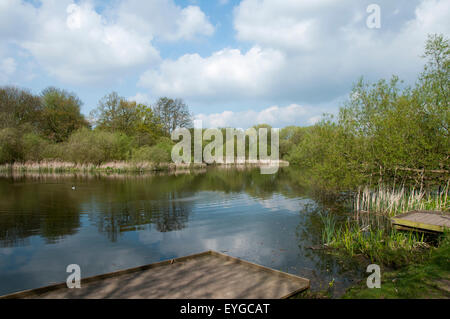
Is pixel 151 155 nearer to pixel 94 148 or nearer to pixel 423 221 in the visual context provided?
pixel 94 148

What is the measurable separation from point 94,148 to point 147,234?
3351 cm

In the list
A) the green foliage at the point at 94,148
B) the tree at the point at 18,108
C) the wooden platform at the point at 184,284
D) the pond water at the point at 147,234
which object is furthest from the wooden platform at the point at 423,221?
the tree at the point at 18,108

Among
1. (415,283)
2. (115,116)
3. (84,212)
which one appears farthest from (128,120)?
(415,283)

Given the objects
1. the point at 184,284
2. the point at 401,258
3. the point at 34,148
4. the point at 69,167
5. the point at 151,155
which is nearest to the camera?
the point at 184,284

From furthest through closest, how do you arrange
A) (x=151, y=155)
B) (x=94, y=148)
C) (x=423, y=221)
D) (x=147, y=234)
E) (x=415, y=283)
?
1. (x=151, y=155)
2. (x=94, y=148)
3. (x=147, y=234)
4. (x=423, y=221)
5. (x=415, y=283)

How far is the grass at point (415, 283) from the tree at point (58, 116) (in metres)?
52.9

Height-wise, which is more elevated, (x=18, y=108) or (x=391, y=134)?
(x=18, y=108)

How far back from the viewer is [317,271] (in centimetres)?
714

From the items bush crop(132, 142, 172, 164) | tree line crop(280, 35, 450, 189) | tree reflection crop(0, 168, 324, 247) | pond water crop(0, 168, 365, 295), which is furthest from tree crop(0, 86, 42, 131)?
tree line crop(280, 35, 450, 189)

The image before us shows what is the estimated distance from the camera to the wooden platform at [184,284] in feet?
16.7

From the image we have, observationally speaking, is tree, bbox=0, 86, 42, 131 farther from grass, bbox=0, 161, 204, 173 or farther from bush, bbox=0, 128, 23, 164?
grass, bbox=0, 161, 204, 173

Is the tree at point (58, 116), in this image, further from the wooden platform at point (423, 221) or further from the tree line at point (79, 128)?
the wooden platform at point (423, 221)

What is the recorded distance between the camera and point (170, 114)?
58.5 metres

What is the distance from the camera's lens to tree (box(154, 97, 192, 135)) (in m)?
58.1
